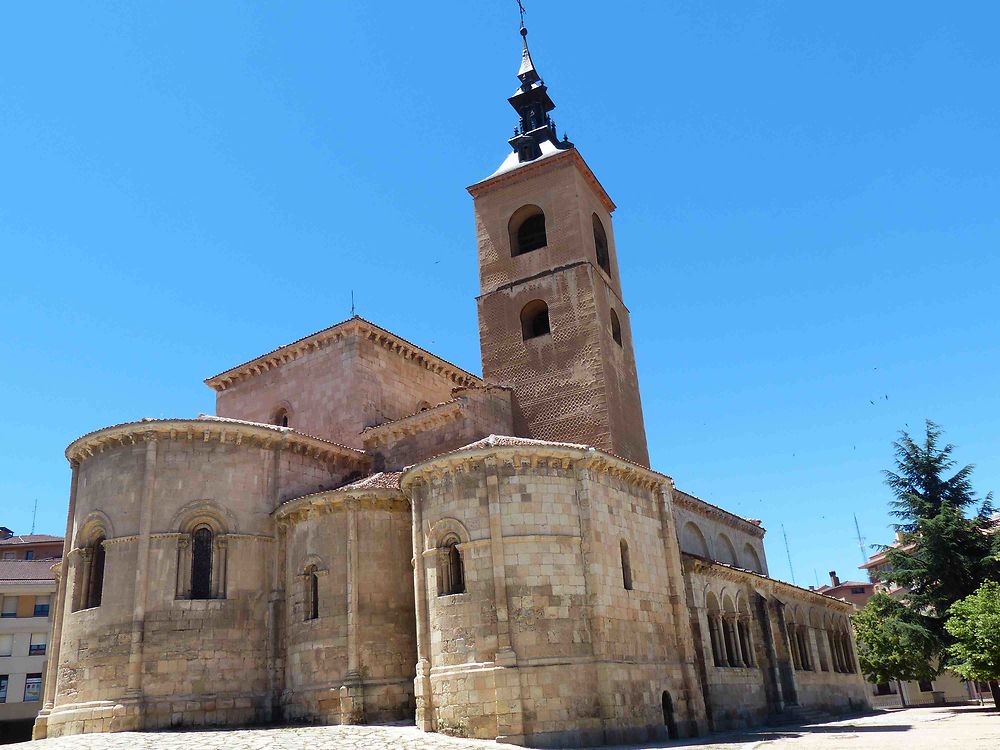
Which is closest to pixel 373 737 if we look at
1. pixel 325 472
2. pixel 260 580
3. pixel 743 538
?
pixel 260 580

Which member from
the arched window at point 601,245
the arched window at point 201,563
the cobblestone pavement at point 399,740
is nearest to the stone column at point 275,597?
the arched window at point 201,563

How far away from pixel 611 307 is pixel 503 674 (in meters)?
13.6

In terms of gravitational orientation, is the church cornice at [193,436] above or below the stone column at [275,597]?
above

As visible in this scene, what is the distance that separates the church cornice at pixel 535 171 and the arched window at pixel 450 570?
14200mm

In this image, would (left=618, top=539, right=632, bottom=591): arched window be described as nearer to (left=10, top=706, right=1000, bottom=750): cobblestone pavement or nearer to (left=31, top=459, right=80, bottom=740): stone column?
(left=10, top=706, right=1000, bottom=750): cobblestone pavement

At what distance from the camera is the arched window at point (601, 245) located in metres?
27.6

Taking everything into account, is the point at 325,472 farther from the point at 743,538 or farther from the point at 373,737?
the point at 743,538

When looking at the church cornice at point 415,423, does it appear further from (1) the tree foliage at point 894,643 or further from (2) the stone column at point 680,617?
(1) the tree foliage at point 894,643

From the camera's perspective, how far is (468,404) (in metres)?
22.2

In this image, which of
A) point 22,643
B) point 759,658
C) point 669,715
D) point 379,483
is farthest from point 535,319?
point 22,643

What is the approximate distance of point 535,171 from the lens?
27.4 metres

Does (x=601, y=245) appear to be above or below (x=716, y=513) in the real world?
above

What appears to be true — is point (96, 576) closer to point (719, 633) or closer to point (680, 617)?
point (680, 617)

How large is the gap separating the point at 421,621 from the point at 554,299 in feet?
37.5
